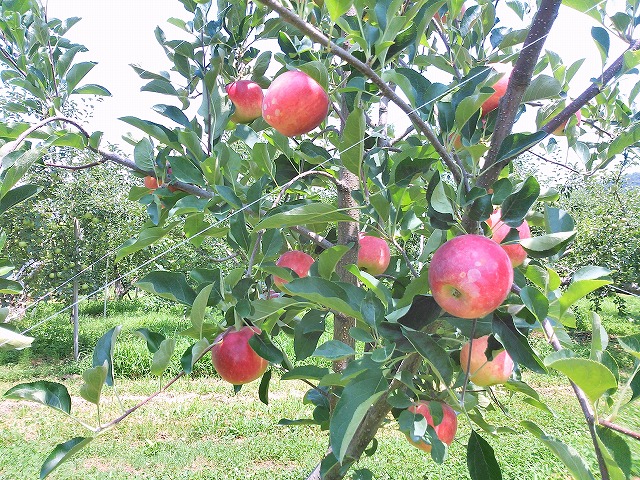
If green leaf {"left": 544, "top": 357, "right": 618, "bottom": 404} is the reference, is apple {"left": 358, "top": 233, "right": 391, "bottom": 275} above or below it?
below

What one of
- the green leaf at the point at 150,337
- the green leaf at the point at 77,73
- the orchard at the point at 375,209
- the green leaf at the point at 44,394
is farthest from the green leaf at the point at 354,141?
the green leaf at the point at 77,73

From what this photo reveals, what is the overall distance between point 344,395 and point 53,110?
2.53ft

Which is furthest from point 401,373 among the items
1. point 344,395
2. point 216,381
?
point 216,381

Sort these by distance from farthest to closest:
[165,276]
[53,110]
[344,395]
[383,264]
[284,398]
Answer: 1. [284,398]
2. [383,264]
3. [53,110]
4. [165,276]
5. [344,395]

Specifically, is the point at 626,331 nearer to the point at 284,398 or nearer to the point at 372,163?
the point at 284,398

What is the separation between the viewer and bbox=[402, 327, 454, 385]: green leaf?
0.62 meters

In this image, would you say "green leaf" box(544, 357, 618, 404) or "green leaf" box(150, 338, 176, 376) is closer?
"green leaf" box(544, 357, 618, 404)

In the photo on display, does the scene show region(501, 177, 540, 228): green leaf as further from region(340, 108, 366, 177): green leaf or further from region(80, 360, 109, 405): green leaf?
region(80, 360, 109, 405): green leaf

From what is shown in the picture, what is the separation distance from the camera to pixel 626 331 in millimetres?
6660

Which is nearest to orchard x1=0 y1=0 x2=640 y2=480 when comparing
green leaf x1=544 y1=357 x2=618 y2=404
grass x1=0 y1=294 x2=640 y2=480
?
green leaf x1=544 y1=357 x2=618 y2=404

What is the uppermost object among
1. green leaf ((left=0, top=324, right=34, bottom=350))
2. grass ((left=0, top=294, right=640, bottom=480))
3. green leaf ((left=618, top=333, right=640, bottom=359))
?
green leaf ((left=0, top=324, right=34, bottom=350))

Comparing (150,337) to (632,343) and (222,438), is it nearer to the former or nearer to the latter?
(632,343)

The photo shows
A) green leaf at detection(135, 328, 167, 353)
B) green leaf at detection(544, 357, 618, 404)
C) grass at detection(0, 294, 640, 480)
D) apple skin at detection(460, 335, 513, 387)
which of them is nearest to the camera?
green leaf at detection(544, 357, 618, 404)

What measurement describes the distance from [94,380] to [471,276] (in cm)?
45
